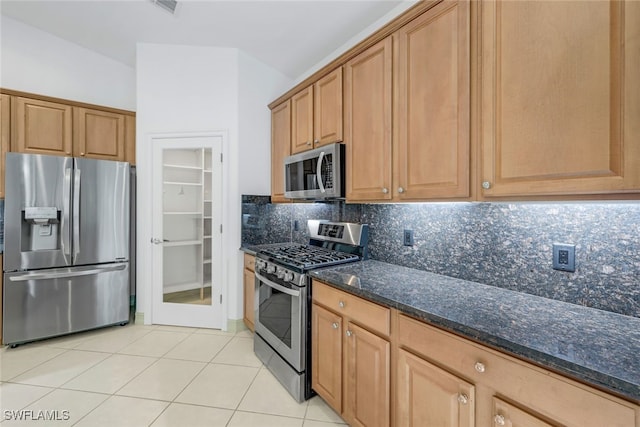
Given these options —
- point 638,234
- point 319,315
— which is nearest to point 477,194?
point 638,234

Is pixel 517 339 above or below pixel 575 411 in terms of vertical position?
above

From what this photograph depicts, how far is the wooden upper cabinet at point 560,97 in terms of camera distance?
3.05 feet

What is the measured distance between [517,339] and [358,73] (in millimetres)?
1752

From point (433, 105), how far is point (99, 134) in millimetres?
3519

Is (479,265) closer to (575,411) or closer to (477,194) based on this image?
(477,194)

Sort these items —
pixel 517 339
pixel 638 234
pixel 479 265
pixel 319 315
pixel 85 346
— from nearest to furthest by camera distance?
pixel 517 339, pixel 638 234, pixel 479 265, pixel 319 315, pixel 85 346

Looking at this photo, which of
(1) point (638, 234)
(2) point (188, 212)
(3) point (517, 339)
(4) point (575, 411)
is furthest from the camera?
(2) point (188, 212)

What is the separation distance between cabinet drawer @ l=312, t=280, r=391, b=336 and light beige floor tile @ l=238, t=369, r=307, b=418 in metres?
0.73

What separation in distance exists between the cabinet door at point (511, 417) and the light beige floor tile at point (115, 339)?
9.88ft

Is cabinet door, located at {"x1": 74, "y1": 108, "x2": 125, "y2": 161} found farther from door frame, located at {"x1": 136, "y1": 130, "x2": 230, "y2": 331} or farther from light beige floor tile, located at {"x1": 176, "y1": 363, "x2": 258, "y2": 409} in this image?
light beige floor tile, located at {"x1": 176, "y1": 363, "x2": 258, "y2": 409}

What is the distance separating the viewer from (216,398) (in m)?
1.98

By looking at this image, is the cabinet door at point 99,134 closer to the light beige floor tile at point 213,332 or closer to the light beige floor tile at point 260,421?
the light beige floor tile at point 213,332

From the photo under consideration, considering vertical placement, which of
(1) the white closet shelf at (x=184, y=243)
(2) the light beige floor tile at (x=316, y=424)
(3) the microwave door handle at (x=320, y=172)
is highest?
(3) the microwave door handle at (x=320, y=172)

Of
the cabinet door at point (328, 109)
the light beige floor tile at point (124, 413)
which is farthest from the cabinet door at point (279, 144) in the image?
the light beige floor tile at point (124, 413)
